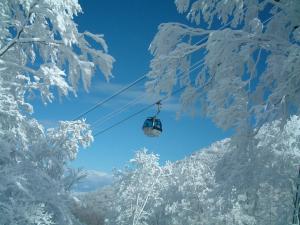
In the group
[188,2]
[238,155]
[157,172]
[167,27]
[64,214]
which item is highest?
[157,172]

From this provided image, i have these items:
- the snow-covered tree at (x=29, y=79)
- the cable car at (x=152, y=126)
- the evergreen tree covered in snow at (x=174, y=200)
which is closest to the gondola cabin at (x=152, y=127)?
the cable car at (x=152, y=126)

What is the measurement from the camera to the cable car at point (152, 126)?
9344mm

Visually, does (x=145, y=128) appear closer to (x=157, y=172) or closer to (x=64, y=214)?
(x=64, y=214)

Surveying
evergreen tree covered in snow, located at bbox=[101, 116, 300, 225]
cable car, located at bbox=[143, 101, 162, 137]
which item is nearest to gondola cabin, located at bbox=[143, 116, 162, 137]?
cable car, located at bbox=[143, 101, 162, 137]

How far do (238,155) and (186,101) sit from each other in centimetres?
155

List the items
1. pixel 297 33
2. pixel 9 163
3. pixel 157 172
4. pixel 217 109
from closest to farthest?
pixel 297 33
pixel 217 109
pixel 9 163
pixel 157 172

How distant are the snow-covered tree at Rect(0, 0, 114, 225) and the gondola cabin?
2.29 metres

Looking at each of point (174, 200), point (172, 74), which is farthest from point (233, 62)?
point (174, 200)

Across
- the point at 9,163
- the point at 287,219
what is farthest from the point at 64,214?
the point at 287,219

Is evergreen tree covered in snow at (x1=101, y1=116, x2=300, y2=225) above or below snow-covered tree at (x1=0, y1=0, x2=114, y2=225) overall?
above

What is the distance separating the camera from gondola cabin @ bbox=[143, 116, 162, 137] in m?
9.34

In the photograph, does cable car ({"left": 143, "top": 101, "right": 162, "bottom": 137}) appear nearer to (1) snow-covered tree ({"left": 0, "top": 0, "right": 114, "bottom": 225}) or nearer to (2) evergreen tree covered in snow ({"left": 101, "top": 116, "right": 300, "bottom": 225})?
(1) snow-covered tree ({"left": 0, "top": 0, "right": 114, "bottom": 225})

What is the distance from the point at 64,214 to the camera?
10102 mm

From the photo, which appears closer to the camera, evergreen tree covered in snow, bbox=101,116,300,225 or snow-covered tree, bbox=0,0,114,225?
snow-covered tree, bbox=0,0,114,225
